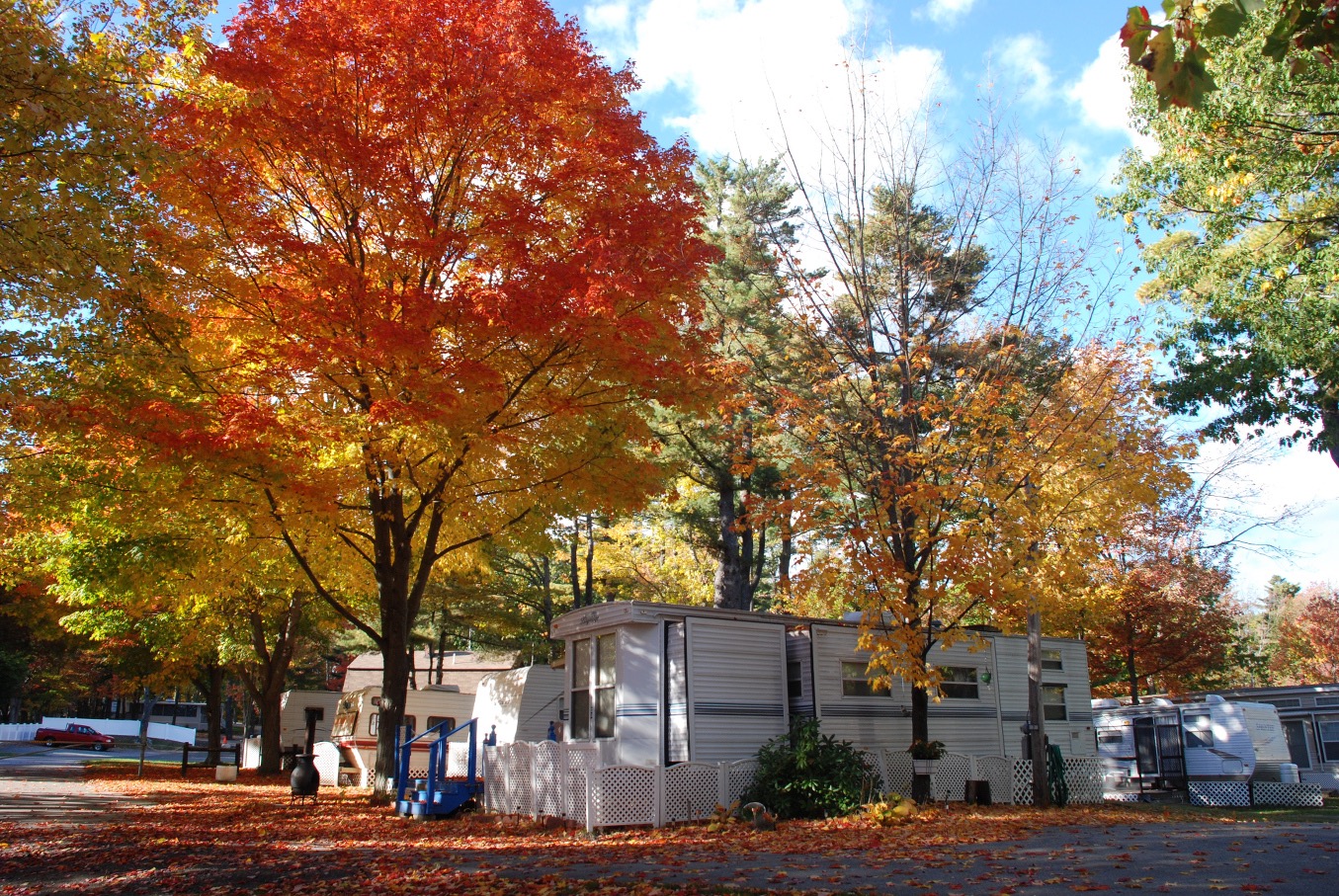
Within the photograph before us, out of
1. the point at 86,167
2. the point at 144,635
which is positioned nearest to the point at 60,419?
the point at 86,167

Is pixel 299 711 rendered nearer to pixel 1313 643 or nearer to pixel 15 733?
pixel 15 733

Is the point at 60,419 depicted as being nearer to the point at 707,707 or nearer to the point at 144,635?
the point at 707,707

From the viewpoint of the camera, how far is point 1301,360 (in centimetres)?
1505

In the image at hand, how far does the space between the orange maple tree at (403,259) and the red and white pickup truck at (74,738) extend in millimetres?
45060

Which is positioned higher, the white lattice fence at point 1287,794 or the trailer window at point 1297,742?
the trailer window at point 1297,742

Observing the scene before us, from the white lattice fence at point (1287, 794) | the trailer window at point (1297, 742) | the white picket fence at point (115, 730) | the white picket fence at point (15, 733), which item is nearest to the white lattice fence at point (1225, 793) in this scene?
the white lattice fence at point (1287, 794)

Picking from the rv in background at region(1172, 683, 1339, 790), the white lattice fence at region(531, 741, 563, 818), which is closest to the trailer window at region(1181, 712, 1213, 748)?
the rv in background at region(1172, 683, 1339, 790)

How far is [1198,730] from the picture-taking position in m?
20.2

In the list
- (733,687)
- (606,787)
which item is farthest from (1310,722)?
(606,787)

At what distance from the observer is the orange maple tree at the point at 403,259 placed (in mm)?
11133

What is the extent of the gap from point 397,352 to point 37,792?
14.0m

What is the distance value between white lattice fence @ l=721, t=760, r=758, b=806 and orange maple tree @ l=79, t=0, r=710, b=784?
4.29 m

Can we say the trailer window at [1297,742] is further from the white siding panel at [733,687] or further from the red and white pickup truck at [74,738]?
the red and white pickup truck at [74,738]

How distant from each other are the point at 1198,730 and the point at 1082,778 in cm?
609
